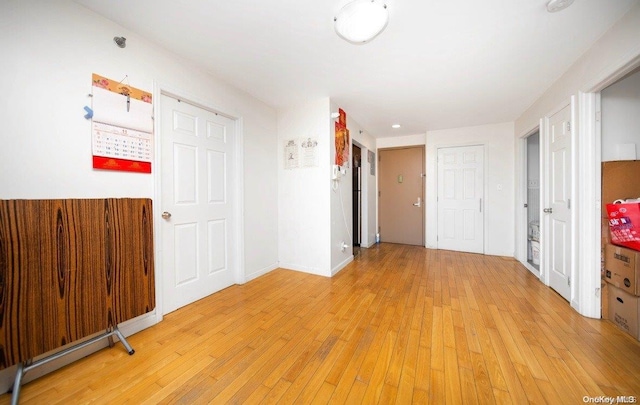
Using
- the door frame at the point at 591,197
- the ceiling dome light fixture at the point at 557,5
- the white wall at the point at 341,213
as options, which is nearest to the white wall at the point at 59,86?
the white wall at the point at 341,213

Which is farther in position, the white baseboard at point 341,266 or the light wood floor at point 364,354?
the white baseboard at point 341,266

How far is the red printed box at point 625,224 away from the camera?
5.71ft

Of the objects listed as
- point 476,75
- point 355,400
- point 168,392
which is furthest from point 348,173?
point 168,392

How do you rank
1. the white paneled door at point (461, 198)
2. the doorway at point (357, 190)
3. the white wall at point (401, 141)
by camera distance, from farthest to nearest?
the white wall at point (401, 141), the doorway at point (357, 190), the white paneled door at point (461, 198)

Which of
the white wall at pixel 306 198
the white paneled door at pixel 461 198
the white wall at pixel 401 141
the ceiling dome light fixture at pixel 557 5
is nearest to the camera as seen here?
the ceiling dome light fixture at pixel 557 5

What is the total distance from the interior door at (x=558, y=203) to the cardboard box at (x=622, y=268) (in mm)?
356

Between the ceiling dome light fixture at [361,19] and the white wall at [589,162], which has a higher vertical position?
the ceiling dome light fixture at [361,19]

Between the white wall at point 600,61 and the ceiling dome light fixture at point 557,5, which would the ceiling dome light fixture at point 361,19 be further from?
the white wall at point 600,61

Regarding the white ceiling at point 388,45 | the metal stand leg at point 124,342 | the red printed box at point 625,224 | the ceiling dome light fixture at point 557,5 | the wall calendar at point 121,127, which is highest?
the white ceiling at point 388,45

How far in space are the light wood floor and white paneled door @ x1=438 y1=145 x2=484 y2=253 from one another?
1835mm

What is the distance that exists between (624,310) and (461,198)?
2805mm

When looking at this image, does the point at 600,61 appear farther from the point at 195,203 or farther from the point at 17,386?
the point at 17,386

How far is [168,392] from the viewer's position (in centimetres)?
130

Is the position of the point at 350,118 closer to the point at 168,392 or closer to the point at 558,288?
the point at 558,288
